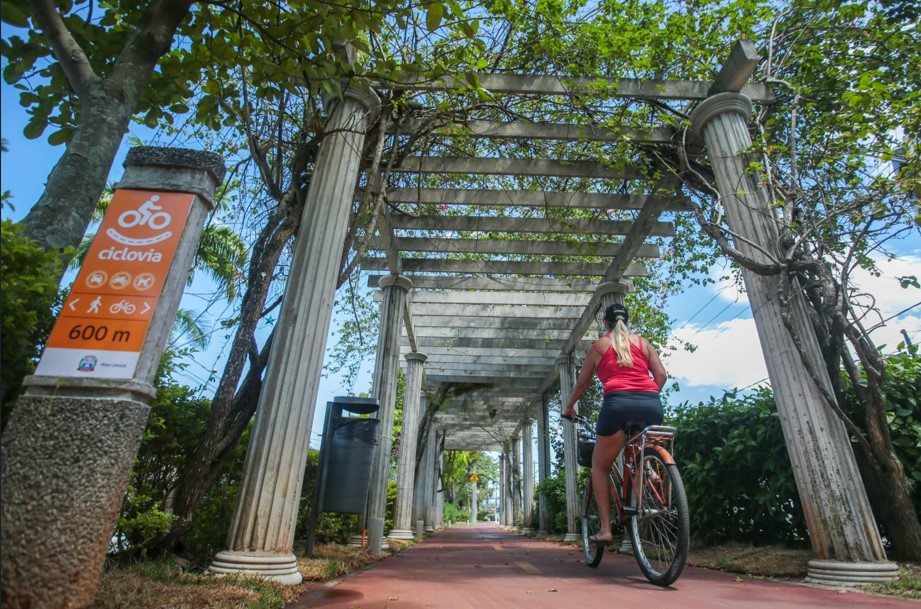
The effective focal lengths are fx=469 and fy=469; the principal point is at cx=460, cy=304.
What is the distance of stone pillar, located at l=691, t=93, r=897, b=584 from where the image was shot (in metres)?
2.79

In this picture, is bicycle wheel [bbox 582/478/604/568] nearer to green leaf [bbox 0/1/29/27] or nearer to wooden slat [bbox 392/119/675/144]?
wooden slat [bbox 392/119/675/144]

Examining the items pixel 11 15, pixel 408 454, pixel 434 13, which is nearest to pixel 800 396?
pixel 434 13

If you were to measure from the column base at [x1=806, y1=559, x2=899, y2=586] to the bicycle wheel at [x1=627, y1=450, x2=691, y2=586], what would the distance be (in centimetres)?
88

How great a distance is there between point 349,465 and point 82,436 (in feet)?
10.2

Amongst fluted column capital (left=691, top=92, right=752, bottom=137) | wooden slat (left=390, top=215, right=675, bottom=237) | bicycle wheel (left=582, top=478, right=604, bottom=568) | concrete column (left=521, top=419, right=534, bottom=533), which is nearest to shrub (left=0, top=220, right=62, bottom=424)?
bicycle wheel (left=582, top=478, right=604, bottom=568)

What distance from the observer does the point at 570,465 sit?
31.1 ft

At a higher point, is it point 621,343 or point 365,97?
point 365,97

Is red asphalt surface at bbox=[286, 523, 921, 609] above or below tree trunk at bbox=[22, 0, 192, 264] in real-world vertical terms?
below

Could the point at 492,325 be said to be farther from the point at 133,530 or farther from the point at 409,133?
the point at 133,530

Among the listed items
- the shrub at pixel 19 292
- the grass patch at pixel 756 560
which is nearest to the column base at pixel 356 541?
the grass patch at pixel 756 560

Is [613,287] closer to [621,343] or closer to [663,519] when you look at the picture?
[621,343]

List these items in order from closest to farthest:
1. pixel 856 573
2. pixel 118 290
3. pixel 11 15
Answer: pixel 11 15 → pixel 118 290 → pixel 856 573

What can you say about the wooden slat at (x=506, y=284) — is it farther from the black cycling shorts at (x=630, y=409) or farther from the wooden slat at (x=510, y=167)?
the black cycling shorts at (x=630, y=409)

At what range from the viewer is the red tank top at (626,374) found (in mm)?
2871
